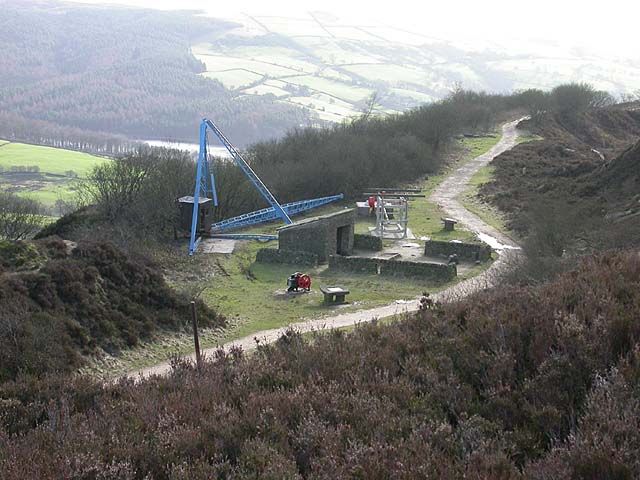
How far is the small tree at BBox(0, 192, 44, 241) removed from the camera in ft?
123

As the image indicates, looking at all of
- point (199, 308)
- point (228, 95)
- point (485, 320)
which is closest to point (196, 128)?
point (228, 95)

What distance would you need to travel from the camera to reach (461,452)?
595cm

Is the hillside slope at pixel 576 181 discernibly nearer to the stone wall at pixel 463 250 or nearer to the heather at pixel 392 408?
the stone wall at pixel 463 250

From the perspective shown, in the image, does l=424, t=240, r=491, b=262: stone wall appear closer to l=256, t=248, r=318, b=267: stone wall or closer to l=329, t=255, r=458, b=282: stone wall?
l=329, t=255, r=458, b=282: stone wall

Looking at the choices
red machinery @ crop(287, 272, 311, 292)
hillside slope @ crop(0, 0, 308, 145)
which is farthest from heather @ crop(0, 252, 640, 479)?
hillside slope @ crop(0, 0, 308, 145)

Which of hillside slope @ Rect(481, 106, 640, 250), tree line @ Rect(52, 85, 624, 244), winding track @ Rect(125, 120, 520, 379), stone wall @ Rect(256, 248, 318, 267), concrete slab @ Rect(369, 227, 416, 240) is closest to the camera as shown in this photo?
winding track @ Rect(125, 120, 520, 379)

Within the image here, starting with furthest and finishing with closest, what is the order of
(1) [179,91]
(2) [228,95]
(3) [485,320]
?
1. (1) [179,91]
2. (2) [228,95]
3. (3) [485,320]

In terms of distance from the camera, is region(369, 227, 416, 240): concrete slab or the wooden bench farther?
region(369, 227, 416, 240): concrete slab

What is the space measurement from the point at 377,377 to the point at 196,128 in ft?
349

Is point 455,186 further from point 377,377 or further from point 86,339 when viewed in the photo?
point 377,377

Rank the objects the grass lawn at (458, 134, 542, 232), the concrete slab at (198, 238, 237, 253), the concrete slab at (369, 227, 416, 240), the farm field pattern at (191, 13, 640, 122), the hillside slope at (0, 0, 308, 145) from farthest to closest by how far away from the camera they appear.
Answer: the farm field pattern at (191, 13, 640, 122) → the hillside slope at (0, 0, 308, 145) → the grass lawn at (458, 134, 542, 232) → the concrete slab at (369, 227, 416, 240) → the concrete slab at (198, 238, 237, 253)

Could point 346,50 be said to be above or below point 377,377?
above

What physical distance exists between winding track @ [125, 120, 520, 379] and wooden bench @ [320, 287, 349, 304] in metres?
1.28

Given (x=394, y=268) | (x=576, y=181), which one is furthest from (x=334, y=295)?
(x=576, y=181)
